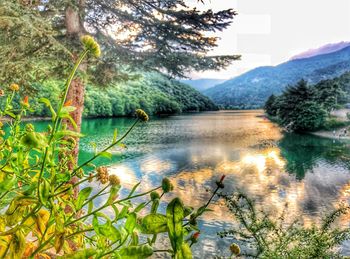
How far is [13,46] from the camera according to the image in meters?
6.93

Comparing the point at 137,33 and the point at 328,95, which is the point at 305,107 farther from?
the point at 137,33

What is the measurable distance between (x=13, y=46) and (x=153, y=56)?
3.26m

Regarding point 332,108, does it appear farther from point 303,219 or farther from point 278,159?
point 303,219

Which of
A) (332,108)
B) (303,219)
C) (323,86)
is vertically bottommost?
(303,219)

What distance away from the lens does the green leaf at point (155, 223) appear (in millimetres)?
493

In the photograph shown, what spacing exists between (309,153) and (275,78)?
136838mm

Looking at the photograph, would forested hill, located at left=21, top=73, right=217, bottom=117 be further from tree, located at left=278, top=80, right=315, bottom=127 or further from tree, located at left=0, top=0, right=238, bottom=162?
tree, located at left=0, top=0, right=238, bottom=162

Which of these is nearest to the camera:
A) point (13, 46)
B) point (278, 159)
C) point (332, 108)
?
point (13, 46)

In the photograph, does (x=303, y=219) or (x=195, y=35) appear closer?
(x=195, y=35)

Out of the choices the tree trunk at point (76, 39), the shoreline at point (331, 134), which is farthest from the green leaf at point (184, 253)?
the shoreline at point (331, 134)

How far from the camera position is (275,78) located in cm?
15662

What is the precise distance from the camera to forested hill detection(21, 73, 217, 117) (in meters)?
56.9

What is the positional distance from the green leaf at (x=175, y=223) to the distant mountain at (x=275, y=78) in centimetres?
12890

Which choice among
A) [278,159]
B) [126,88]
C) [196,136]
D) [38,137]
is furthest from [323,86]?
[38,137]
